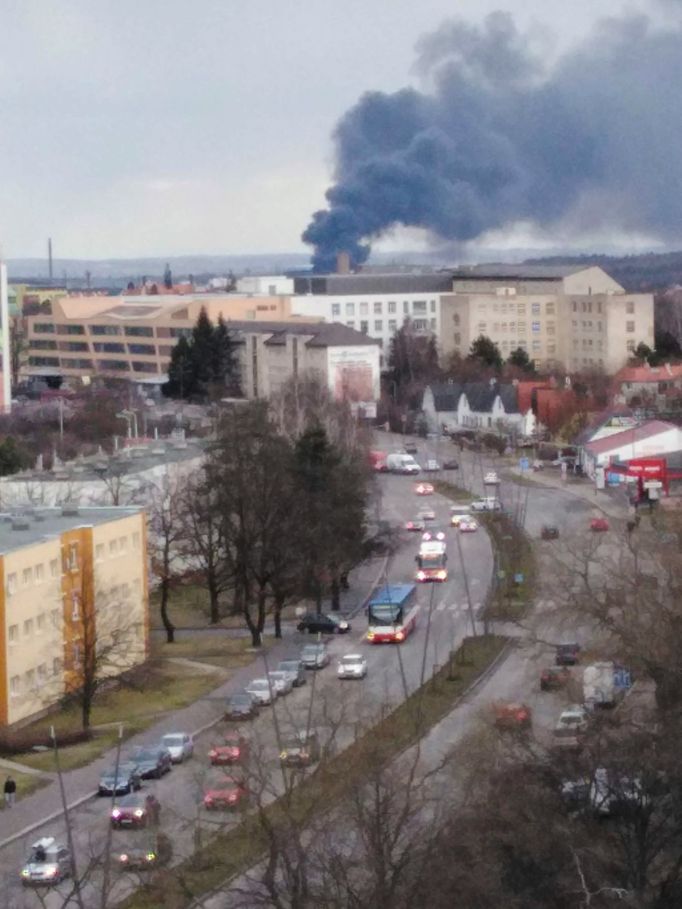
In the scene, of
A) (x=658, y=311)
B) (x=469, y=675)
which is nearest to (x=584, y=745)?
(x=469, y=675)

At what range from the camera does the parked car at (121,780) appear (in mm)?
7434

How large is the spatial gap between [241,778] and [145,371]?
71.6 feet

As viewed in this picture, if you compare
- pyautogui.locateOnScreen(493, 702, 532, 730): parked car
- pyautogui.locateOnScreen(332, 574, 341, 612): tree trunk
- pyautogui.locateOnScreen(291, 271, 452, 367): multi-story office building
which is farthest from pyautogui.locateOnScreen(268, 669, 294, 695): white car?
pyautogui.locateOnScreen(291, 271, 452, 367): multi-story office building

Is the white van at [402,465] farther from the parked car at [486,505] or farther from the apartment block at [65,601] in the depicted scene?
the apartment block at [65,601]

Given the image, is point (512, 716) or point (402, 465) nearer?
point (512, 716)

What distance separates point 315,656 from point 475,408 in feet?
39.8

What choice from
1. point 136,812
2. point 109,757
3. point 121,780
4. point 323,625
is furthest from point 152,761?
→ point 323,625

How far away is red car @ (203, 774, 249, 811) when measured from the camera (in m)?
6.39

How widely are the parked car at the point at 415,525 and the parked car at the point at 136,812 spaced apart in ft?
25.5

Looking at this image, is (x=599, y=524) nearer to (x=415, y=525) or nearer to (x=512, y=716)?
(x=415, y=525)

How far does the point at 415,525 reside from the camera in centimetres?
1497

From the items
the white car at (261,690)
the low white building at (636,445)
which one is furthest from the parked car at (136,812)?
the low white building at (636,445)

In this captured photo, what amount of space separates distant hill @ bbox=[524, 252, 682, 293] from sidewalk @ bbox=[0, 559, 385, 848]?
34.8 m

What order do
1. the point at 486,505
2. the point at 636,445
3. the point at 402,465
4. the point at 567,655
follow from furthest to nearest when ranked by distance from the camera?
the point at 402,465
the point at 636,445
the point at 486,505
the point at 567,655
